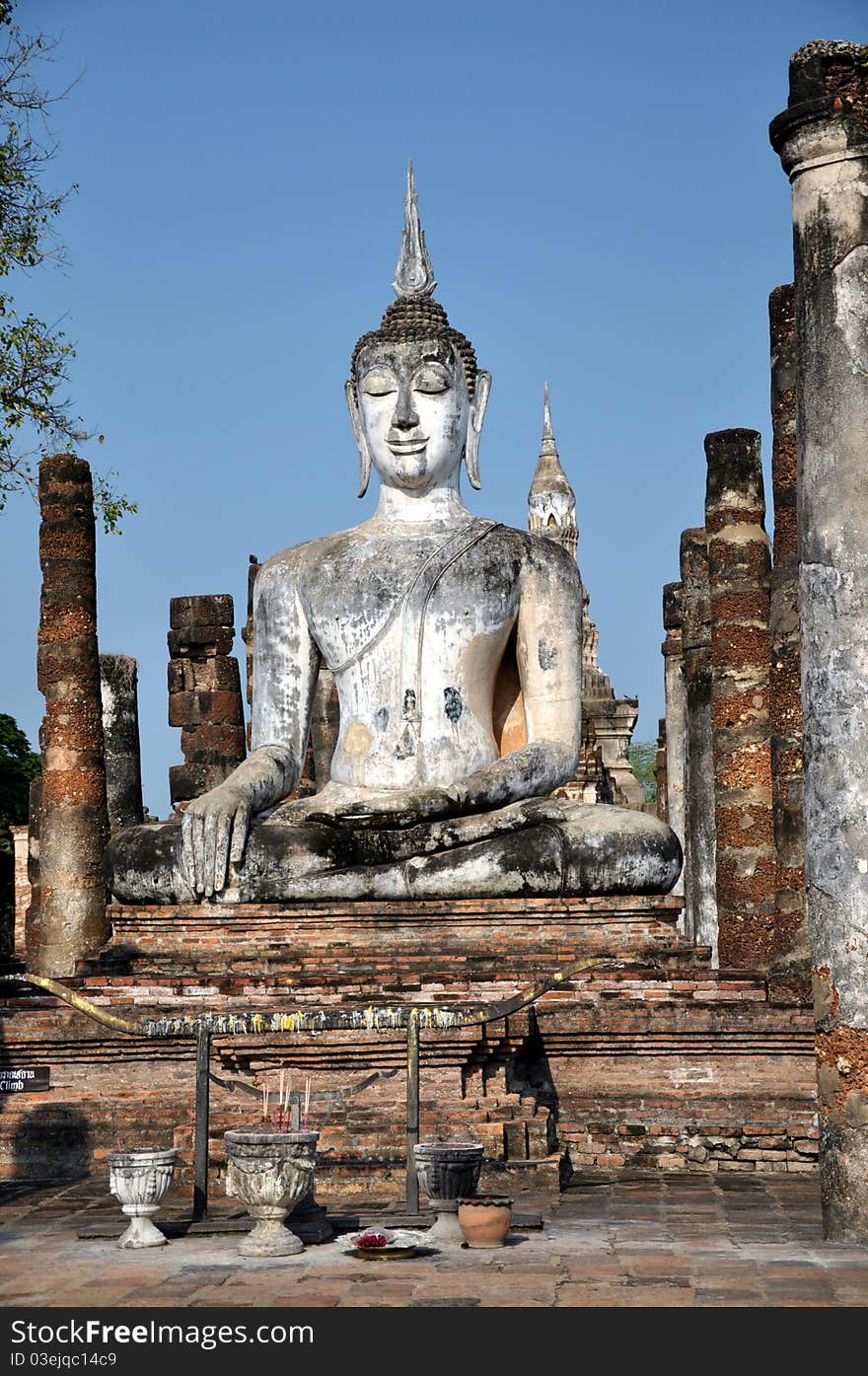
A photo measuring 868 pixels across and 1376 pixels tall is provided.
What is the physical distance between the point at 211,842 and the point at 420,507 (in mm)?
2775

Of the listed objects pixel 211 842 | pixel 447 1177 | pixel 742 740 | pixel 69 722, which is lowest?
pixel 447 1177

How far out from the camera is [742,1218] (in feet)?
27.3

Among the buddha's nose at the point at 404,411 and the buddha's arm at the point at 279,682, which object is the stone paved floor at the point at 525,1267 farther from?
the buddha's nose at the point at 404,411

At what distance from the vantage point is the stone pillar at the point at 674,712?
23.0m

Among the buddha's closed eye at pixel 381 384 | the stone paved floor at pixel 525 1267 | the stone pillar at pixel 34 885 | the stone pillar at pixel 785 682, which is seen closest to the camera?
the stone paved floor at pixel 525 1267

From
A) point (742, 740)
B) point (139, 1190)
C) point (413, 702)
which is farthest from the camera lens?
point (742, 740)

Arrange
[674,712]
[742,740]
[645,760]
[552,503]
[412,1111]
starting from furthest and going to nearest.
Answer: [645,760] < [552,503] < [674,712] < [742,740] < [412,1111]

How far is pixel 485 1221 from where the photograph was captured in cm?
747

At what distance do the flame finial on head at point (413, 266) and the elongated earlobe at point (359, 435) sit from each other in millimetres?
705

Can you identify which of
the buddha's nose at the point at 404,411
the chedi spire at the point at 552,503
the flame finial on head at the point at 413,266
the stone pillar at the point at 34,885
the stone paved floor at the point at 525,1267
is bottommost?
the stone paved floor at the point at 525,1267

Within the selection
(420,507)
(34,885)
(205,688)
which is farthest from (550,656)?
(34,885)

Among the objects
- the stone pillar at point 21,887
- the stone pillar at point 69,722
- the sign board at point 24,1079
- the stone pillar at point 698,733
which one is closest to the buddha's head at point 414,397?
the stone pillar at point 69,722

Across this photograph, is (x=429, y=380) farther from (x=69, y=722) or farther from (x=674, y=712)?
(x=674, y=712)

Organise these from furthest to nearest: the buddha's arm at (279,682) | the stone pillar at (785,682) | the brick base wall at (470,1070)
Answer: the buddha's arm at (279,682)
the stone pillar at (785,682)
the brick base wall at (470,1070)
